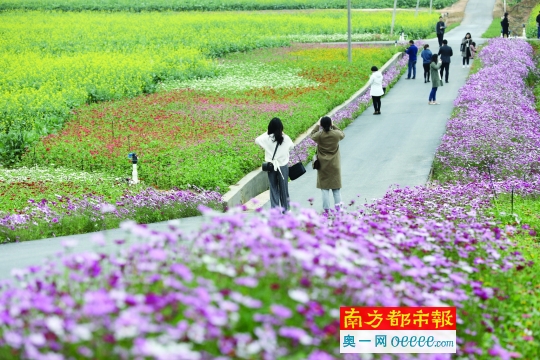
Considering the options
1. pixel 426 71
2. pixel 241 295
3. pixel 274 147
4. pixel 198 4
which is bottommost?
pixel 198 4

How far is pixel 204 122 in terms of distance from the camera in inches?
877

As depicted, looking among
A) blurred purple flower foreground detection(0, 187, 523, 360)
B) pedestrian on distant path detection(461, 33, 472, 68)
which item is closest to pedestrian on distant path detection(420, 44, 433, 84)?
pedestrian on distant path detection(461, 33, 472, 68)

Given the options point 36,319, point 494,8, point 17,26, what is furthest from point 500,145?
point 494,8

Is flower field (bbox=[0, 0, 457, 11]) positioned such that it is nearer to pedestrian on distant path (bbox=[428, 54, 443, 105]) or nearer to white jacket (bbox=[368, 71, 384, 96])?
pedestrian on distant path (bbox=[428, 54, 443, 105])

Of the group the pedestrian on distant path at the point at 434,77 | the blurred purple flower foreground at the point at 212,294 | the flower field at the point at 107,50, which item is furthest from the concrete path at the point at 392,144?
the flower field at the point at 107,50

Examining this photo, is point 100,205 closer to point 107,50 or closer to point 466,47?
point 466,47

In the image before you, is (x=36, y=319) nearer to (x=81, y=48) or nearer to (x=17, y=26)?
(x=81, y=48)

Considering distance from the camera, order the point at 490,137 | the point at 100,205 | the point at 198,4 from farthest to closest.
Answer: the point at 198,4
the point at 490,137
the point at 100,205

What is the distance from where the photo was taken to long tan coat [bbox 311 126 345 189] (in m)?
12.6

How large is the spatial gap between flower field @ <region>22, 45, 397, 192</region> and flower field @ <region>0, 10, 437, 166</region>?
0.95 meters

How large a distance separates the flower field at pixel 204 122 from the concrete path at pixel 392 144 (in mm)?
1416

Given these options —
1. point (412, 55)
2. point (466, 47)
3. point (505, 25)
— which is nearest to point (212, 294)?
point (412, 55)

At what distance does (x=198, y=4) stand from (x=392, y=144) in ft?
219

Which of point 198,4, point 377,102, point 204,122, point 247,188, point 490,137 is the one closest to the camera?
point 247,188
